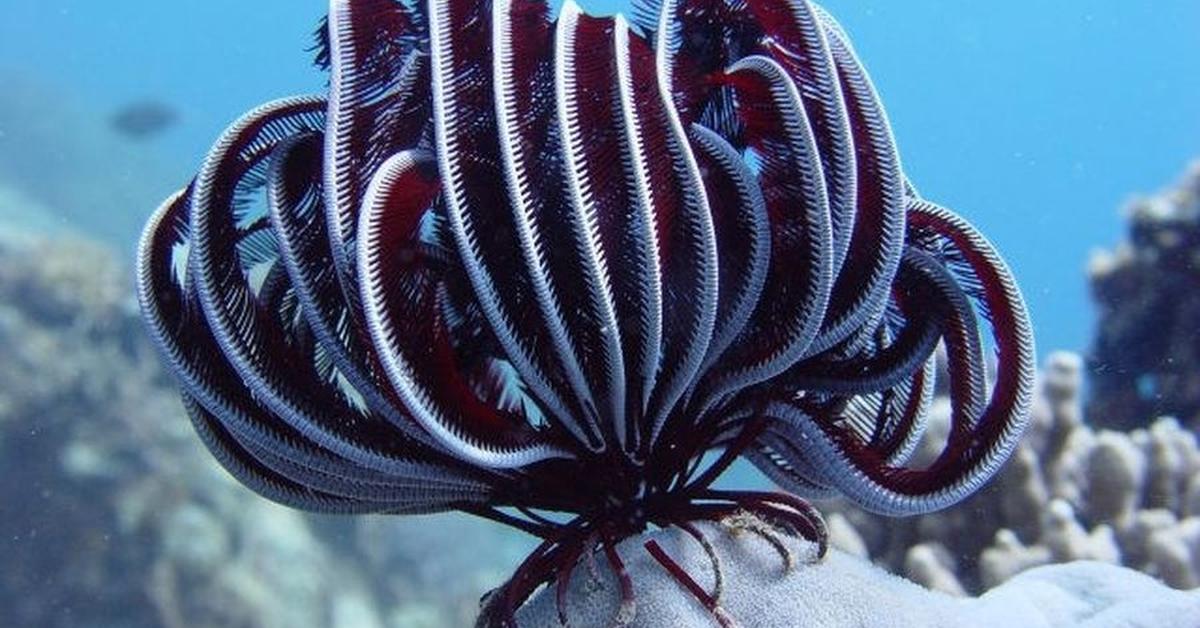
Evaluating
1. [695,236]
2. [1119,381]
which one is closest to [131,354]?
[1119,381]

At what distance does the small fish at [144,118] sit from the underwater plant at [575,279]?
2522 cm

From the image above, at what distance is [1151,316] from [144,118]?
24.2 metres

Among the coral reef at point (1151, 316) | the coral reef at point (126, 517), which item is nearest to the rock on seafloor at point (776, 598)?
the coral reef at point (1151, 316)

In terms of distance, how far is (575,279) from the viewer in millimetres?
2338

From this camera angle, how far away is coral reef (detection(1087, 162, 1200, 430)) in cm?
733

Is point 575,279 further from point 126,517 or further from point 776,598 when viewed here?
point 126,517

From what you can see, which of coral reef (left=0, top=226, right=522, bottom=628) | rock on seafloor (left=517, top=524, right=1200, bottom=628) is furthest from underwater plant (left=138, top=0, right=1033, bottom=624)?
coral reef (left=0, top=226, right=522, bottom=628)

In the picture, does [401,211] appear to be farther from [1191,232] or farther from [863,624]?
[1191,232]

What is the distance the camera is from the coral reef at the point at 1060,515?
5.21 m

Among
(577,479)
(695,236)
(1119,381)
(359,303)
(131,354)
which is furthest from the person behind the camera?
(131,354)

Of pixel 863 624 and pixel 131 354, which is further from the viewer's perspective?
pixel 131 354

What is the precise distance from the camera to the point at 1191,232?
309 inches

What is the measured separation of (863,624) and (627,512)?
26.2 inches

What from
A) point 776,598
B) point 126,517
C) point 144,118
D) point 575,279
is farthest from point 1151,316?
point 144,118
